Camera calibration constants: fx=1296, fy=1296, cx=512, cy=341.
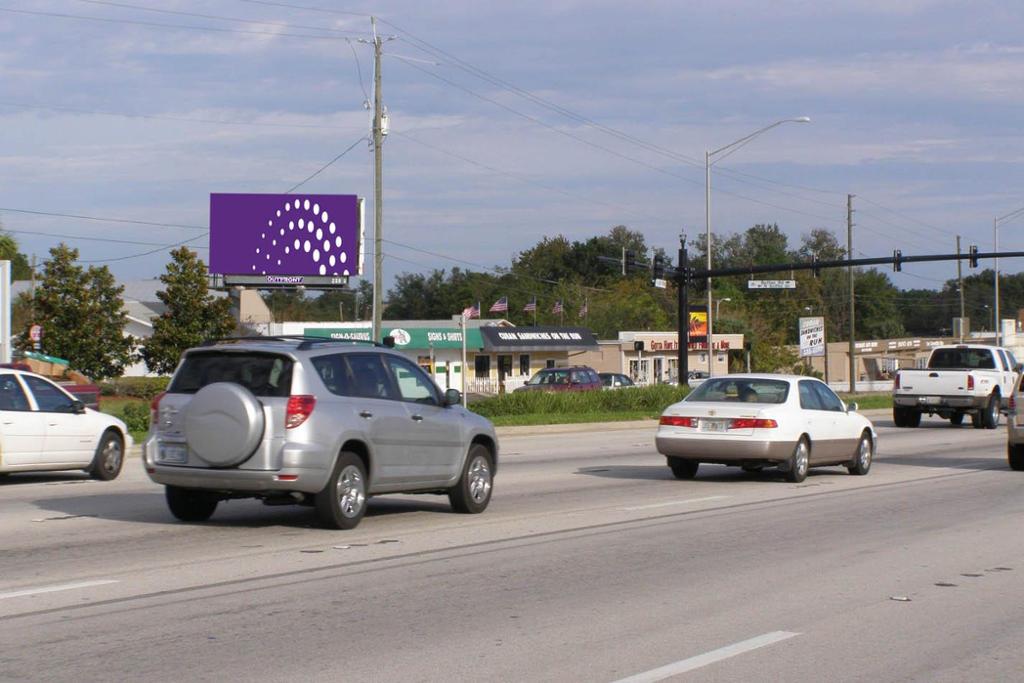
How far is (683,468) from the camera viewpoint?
19672 mm

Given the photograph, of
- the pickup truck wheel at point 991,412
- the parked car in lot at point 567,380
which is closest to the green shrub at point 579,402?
the parked car in lot at point 567,380

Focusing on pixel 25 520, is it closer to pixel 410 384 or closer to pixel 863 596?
pixel 410 384

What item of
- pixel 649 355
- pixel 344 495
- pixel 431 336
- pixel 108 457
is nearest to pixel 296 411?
pixel 344 495

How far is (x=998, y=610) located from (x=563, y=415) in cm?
3014

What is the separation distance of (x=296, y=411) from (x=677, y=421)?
7989mm

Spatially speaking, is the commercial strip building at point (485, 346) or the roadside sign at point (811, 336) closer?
the roadside sign at point (811, 336)

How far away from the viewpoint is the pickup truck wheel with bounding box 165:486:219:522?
1312 cm

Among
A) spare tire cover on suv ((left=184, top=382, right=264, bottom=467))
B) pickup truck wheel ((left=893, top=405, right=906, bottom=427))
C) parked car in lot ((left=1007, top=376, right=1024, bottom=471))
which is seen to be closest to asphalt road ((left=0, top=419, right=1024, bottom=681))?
spare tire cover on suv ((left=184, top=382, right=264, bottom=467))

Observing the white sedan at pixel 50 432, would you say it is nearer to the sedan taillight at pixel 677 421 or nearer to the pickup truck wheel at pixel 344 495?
the pickup truck wheel at pixel 344 495

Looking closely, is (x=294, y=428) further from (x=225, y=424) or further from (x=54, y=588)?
(x=54, y=588)

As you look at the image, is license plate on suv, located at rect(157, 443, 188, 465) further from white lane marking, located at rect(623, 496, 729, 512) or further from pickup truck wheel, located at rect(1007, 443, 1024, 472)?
pickup truck wheel, located at rect(1007, 443, 1024, 472)

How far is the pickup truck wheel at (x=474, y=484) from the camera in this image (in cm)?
1427

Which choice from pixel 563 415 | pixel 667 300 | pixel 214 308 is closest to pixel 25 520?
pixel 563 415

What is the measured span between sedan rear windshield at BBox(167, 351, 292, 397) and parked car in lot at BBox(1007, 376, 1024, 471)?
13.6 meters
